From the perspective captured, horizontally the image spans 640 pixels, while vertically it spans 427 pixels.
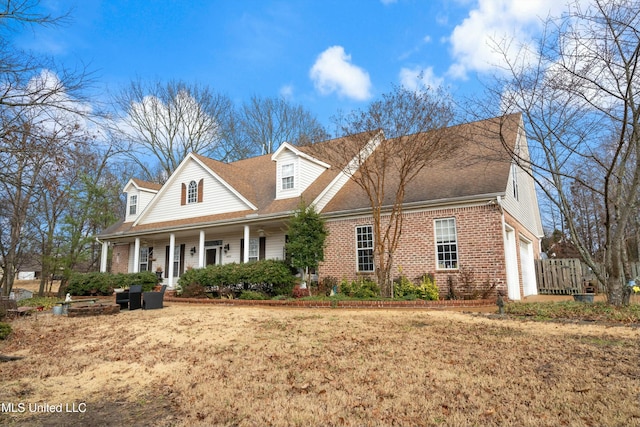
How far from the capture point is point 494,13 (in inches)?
415

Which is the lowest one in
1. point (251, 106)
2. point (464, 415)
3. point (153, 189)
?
point (464, 415)

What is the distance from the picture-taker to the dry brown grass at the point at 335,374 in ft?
12.5

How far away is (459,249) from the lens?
42.9ft

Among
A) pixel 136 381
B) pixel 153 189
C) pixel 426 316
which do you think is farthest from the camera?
pixel 153 189

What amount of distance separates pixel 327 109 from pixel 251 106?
65.9 ft

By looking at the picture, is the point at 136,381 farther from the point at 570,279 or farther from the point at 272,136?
the point at 272,136

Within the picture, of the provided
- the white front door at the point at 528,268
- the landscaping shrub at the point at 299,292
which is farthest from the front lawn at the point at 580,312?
the white front door at the point at 528,268

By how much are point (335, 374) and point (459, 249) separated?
919cm

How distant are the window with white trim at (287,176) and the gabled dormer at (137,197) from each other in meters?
9.82

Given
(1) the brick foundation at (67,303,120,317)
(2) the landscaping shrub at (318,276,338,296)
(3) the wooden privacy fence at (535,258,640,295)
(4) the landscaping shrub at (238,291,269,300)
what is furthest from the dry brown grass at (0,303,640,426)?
(3) the wooden privacy fence at (535,258,640,295)

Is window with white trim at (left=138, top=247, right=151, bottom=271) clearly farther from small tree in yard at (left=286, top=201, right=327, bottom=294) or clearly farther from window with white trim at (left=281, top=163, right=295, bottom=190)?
small tree in yard at (left=286, top=201, right=327, bottom=294)

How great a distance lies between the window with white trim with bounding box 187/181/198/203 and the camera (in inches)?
778

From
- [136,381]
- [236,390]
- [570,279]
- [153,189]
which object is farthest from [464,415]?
[153,189]

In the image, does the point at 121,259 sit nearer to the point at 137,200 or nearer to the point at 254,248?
the point at 137,200
